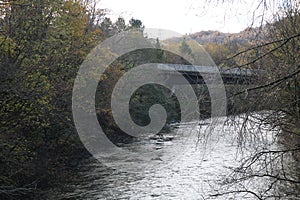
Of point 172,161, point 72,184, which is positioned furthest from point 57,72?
point 172,161

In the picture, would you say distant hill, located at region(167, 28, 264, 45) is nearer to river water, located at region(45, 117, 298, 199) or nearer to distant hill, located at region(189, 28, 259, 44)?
distant hill, located at region(189, 28, 259, 44)

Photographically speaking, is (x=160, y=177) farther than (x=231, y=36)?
Yes

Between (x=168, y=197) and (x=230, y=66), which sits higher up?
(x=230, y=66)

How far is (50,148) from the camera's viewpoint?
1447 centimetres

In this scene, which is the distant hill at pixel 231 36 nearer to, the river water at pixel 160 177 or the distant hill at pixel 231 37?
the distant hill at pixel 231 37

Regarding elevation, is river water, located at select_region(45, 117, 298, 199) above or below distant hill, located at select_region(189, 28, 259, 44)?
below

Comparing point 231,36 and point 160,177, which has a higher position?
point 231,36

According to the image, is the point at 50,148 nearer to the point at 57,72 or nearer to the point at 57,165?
the point at 57,165

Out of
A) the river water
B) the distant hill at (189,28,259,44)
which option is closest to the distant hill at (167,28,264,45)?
the distant hill at (189,28,259,44)

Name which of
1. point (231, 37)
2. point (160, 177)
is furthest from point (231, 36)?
point (160, 177)

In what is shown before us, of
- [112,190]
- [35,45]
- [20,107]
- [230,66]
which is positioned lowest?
[112,190]

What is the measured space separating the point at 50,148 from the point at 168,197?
581 centimetres

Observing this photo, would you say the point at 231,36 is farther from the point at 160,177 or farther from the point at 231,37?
the point at 160,177

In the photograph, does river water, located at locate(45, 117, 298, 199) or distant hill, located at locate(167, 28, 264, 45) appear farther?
river water, located at locate(45, 117, 298, 199)
